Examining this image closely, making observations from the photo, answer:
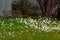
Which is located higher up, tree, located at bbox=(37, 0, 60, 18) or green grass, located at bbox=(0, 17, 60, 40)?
green grass, located at bbox=(0, 17, 60, 40)

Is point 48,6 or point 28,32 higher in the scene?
point 28,32

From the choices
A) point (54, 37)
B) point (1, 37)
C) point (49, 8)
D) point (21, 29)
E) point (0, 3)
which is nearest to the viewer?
point (1, 37)

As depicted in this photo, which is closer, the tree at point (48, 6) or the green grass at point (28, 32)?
the green grass at point (28, 32)

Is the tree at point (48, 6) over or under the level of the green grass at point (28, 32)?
under

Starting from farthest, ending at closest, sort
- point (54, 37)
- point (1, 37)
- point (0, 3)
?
point (0, 3), point (54, 37), point (1, 37)

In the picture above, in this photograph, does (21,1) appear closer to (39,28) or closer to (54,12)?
(54,12)

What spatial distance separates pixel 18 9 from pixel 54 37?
8.84m

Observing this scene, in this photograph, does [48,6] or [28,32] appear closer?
[28,32]

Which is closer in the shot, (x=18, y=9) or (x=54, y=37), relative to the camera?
(x=54, y=37)

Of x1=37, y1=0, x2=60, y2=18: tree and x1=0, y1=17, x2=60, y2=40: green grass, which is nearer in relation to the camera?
x1=0, y1=17, x2=60, y2=40: green grass

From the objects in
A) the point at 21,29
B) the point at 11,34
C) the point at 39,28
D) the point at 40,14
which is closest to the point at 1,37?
the point at 11,34

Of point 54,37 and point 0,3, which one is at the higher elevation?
point 54,37

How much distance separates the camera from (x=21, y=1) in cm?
1870

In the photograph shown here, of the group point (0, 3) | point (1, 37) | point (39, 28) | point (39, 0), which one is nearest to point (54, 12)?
point (39, 0)
